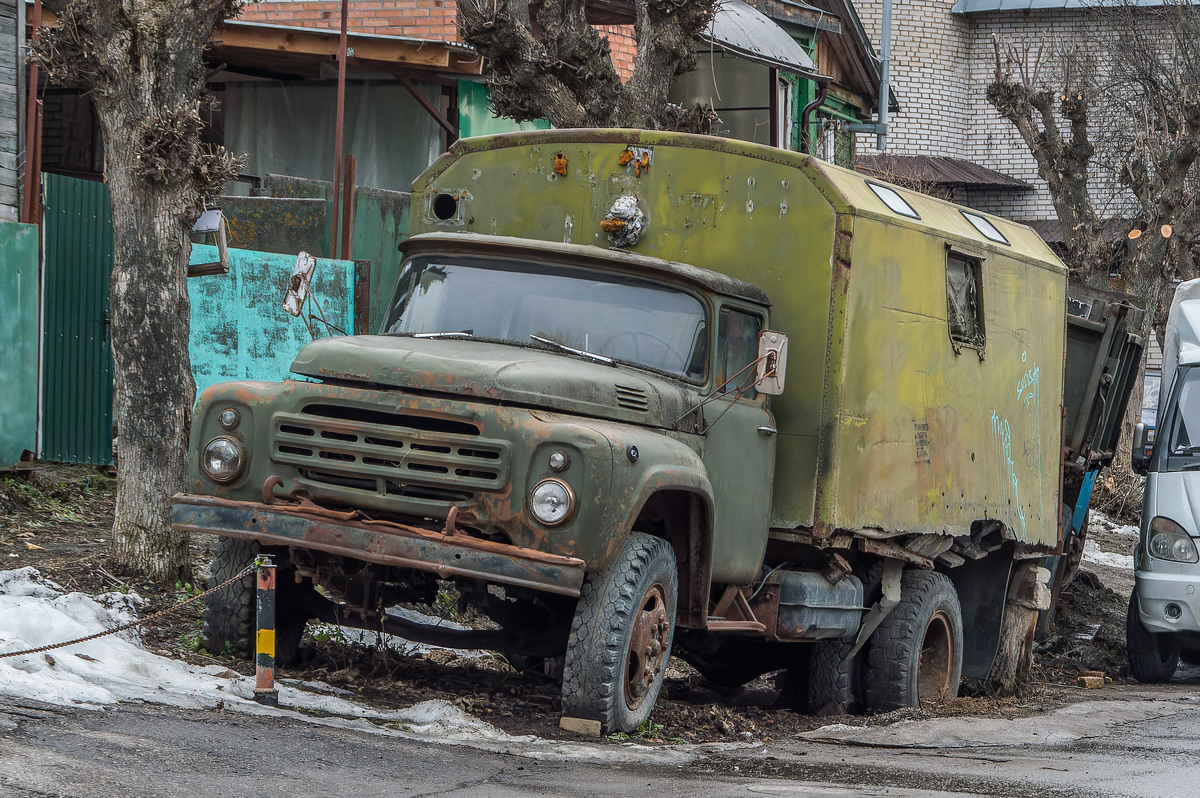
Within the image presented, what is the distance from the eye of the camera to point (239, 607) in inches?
271

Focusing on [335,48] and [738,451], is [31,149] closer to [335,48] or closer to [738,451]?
[335,48]

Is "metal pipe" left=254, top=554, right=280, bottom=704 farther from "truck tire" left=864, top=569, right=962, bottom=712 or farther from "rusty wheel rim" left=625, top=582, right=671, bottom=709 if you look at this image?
"truck tire" left=864, top=569, right=962, bottom=712

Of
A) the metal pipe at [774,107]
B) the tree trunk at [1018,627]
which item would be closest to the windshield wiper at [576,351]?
the tree trunk at [1018,627]

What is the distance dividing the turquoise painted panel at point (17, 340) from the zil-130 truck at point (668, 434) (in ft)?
12.5

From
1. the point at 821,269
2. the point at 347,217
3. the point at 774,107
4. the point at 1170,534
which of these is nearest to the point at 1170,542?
the point at 1170,534

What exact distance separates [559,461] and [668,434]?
958 millimetres

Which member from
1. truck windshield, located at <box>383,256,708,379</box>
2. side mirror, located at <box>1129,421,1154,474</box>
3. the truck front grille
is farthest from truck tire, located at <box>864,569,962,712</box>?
the truck front grille

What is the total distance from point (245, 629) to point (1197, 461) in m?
7.50

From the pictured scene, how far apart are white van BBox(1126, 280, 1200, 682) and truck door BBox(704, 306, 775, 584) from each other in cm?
468

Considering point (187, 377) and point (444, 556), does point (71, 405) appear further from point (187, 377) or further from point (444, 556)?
point (444, 556)

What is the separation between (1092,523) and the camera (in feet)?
66.0

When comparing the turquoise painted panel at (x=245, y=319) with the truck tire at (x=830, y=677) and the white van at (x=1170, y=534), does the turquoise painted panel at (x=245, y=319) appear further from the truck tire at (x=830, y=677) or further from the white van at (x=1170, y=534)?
the white van at (x=1170, y=534)

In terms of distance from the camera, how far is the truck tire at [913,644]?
885 centimetres

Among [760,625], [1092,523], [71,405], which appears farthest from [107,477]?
[1092,523]
